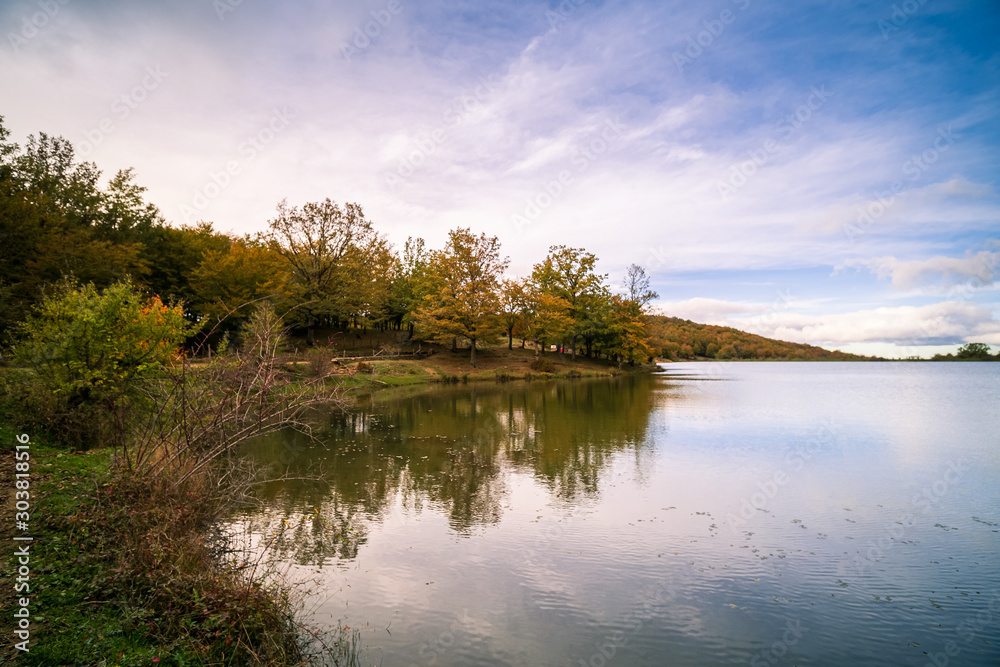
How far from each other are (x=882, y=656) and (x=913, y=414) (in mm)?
22531

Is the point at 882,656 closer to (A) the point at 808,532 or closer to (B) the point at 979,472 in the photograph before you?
(A) the point at 808,532

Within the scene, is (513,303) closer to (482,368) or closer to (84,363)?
(482,368)

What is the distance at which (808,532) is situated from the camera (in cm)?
880

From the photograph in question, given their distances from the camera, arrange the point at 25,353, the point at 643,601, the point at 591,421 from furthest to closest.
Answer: the point at 591,421 → the point at 25,353 → the point at 643,601

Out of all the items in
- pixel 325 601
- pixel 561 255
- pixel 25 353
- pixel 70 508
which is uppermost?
pixel 561 255

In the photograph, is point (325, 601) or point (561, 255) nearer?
point (325, 601)

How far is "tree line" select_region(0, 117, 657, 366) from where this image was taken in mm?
25906

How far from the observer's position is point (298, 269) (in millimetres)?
44812

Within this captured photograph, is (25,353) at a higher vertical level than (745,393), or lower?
higher

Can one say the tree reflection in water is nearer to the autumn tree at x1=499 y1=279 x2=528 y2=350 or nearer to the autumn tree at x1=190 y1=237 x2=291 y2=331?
the autumn tree at x1=190 y1=237 x2=291 y2=331

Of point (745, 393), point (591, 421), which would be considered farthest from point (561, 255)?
point (591, 421)

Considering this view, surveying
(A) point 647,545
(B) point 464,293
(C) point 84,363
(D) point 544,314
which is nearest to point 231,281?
(B) point 464,293

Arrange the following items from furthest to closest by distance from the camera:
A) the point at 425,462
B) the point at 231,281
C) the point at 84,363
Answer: the point at 231,281
the point at 425,462
the point at 84,363

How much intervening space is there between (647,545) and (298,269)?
141 ft
